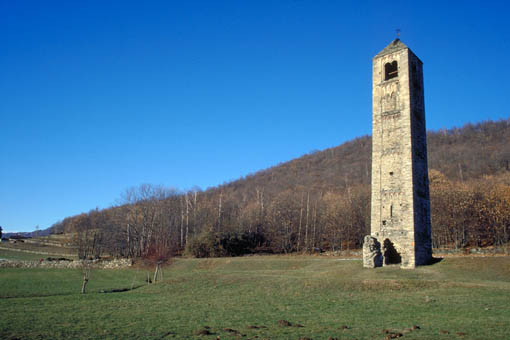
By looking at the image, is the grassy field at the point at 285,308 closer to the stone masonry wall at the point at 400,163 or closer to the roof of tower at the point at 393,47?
the stone masonry wall at the point at 400,163

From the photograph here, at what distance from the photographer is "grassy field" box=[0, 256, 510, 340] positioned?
11633mm

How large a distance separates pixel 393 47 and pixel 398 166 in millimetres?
11502

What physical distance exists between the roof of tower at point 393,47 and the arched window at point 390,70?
1116 mm

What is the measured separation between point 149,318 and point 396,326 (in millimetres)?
8789

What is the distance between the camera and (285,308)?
16.3 metres

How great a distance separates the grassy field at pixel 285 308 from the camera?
1163cm

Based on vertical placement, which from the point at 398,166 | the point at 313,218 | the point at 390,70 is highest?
the point at 390,70

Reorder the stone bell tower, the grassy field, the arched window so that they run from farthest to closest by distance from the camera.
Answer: the arched window < the stone bell tower < the grassy field

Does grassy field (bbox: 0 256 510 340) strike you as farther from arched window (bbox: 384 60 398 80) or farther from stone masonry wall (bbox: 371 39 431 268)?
arched window (bbox: 384 60 398 80)

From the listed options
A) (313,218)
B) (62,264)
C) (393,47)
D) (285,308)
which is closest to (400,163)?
(393,47)

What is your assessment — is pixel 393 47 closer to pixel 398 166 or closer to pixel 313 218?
pixel 398 166

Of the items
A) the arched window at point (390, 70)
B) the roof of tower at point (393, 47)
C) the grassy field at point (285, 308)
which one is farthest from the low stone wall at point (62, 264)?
the roof of tower at point (393, 47)

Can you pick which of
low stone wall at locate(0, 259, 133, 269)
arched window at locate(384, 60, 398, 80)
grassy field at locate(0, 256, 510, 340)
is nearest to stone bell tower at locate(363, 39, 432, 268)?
arched window at locate(384, 60, 398, 80)

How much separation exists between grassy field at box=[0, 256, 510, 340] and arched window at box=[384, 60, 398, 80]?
17.4 m
